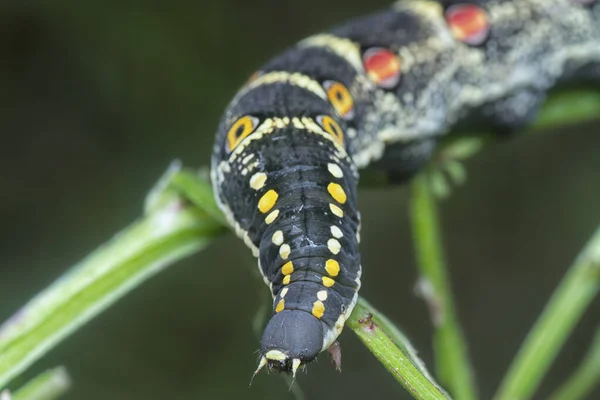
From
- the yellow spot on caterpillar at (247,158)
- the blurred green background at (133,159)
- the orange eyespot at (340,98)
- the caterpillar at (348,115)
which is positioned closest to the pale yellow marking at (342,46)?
the caterpillar at (348,115)

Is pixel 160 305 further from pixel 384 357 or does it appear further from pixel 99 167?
pixel 384 357

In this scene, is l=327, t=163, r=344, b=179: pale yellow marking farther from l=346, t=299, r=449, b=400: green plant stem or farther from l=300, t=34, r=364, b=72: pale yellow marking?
l=300, t=34, r=364, b=72: pale yellow marking

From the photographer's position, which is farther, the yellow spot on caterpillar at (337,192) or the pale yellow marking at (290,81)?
the pale yellow marking at (290,81)

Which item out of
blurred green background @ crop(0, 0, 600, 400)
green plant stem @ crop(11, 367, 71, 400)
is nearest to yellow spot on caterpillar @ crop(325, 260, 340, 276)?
green plant stem @ crop(11, 367, 71, 400)

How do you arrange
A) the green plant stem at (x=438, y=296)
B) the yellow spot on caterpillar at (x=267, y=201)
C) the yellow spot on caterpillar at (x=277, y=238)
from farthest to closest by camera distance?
the green plant stem at (x=438, y=296), the yellow spot on caterpillar at (x=267, y=201), the yellow spot on caterpillar at (x=277, y=238)

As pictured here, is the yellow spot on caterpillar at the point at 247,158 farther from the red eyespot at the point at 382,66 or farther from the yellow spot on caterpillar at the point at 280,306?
the red eyespot at the point at 382,66

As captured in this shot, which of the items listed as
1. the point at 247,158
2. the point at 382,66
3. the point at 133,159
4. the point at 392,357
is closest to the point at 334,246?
the point at 392,357

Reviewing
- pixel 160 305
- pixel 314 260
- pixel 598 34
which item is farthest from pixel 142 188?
pixel 314 260
